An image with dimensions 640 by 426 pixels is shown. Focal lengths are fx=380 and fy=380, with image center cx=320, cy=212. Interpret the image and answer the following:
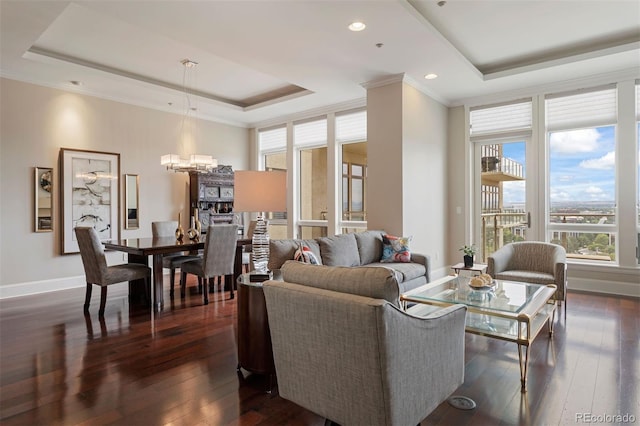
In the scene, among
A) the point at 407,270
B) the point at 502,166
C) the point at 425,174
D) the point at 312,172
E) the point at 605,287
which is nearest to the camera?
the point at 407,270

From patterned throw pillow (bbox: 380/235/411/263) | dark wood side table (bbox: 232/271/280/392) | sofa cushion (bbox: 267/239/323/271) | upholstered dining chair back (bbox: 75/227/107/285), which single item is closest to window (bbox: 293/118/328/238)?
patterned throw pillow (bbox: 380/235/411/263)

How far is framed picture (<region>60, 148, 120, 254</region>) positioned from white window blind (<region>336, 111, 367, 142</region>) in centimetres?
363

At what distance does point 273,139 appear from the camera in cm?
774

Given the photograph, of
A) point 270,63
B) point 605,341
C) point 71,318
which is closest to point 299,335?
point 605,341

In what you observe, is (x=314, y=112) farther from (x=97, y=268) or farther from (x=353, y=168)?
(x=97, y=268)

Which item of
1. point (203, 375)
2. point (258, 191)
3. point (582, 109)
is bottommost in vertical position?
point (203, 375)

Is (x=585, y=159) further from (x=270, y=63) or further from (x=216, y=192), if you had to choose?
(x=216, y=192)

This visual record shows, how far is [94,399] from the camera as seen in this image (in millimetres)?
2334

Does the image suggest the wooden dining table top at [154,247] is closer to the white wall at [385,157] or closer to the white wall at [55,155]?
the white wall at [55,155]

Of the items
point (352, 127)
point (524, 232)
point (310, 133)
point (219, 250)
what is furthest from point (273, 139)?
point (524, 232)

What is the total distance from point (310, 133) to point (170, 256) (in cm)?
333

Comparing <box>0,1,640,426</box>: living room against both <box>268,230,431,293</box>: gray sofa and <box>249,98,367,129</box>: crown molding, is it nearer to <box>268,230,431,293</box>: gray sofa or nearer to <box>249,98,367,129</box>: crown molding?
<box>249,98,367,129</box>: crown molding

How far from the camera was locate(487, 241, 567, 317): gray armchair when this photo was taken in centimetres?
381

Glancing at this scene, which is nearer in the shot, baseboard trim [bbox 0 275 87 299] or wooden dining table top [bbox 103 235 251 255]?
wooden dining table top [bbox 103 235 251 255]
